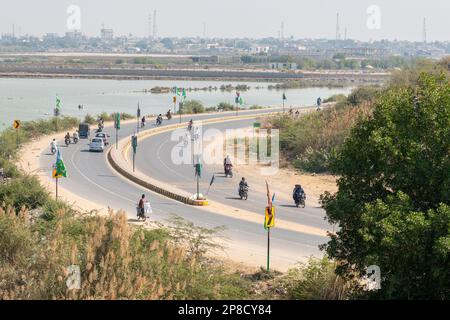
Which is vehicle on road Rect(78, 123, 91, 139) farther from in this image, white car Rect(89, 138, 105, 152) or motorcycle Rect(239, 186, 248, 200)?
motorcycle Rect(239, 186, 248, 200)

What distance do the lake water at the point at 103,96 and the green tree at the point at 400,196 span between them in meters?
61.9

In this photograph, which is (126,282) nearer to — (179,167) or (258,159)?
(179,167)

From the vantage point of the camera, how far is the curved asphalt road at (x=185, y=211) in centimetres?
2788

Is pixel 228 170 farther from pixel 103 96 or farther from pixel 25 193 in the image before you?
pixel 103 96

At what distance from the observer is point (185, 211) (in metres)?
35.0

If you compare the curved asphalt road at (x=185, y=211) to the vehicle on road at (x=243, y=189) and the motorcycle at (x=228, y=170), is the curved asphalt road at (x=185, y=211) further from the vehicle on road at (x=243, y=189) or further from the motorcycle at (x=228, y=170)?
the motorcycle at (x=228, y=170)

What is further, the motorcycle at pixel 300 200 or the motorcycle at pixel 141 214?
the motorcycle at pixel 300 200

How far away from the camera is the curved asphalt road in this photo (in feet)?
91.5

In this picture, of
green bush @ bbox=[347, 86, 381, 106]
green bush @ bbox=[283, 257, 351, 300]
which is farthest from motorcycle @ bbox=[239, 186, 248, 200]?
green bush @ bbox=[347, 86, 381, 106]

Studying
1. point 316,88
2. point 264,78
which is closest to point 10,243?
point 316,88

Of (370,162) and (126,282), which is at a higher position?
(370,162)

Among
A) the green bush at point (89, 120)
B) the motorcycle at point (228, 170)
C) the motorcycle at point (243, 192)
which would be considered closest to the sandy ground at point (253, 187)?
the motorcycle at point (228, 170)
